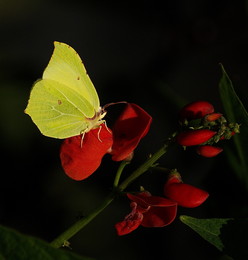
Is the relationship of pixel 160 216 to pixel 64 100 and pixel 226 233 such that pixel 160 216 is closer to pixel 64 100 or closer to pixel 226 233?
pixel 226 233

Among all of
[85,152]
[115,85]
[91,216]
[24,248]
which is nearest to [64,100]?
[85,152]

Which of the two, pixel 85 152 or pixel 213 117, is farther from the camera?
pixel 85 152

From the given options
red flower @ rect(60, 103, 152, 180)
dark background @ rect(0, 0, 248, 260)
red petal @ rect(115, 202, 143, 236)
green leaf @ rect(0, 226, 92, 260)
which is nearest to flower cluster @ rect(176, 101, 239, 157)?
red flower @ rect(60, 103, 152, 180)

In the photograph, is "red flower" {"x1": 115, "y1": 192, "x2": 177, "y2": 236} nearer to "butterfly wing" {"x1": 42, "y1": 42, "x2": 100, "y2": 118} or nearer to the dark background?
"butterfly wing" {"x1": 42, "y1": 42, "x2": 100, "y2": 118}

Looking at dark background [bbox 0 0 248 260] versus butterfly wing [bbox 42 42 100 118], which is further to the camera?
dark background [bbox 0 0 248 260]

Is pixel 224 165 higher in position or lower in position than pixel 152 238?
higher

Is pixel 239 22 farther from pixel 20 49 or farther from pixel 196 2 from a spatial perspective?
pixel 20 49

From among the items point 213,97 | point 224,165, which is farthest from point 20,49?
point 224,165
